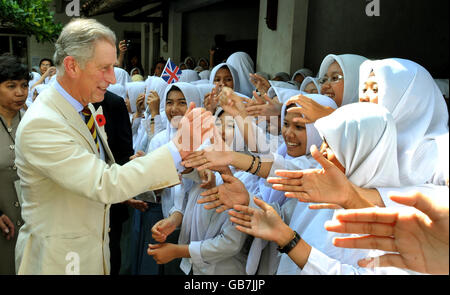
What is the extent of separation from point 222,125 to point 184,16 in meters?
9.96

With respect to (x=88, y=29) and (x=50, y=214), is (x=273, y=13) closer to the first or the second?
(x=88, y=29)

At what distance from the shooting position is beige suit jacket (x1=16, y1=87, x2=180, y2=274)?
1.52m

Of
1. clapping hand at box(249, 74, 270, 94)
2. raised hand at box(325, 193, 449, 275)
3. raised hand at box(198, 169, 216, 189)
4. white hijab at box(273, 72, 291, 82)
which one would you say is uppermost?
white hijab at box(273, 72, 291, 82)

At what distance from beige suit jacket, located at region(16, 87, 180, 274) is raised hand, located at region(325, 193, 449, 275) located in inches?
30.9

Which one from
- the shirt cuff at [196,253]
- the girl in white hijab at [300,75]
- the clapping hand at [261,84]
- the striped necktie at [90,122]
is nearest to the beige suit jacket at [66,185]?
the striped necktie at [90,122]

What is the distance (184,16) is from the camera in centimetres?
1171

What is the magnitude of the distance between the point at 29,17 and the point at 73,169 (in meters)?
3.56

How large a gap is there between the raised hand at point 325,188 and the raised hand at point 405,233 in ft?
0.89

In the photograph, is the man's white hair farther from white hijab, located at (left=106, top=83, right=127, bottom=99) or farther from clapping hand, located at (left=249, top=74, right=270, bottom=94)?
white hijab, located at (left=106, top=83, right=127, bottom=99)

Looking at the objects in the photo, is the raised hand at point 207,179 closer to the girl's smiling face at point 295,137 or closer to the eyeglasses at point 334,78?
the girl's smiling face at point 295,137

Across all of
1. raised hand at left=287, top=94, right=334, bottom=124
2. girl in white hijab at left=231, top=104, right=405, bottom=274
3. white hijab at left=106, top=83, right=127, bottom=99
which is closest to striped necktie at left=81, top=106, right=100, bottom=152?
girl in white hijab at left=231, top=104, right=405, bottom=274

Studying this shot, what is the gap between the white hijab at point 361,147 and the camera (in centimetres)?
158

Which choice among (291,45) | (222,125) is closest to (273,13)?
(291,45)
